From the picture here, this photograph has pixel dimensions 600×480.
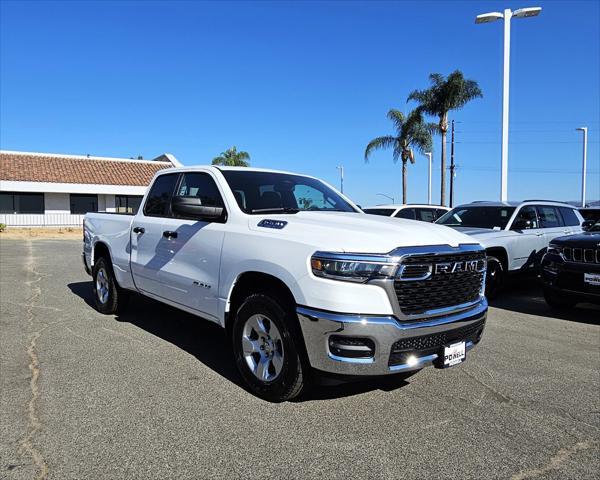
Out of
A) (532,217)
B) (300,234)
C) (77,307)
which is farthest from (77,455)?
(532,217)

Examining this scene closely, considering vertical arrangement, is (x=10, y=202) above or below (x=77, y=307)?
above

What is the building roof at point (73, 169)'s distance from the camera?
31.0m

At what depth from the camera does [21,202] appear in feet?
103

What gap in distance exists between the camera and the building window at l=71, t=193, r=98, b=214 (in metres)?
33.4

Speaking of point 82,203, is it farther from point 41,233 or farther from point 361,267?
point 361,267

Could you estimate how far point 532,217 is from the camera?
9.30 m

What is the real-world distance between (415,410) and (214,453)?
5.22 ft

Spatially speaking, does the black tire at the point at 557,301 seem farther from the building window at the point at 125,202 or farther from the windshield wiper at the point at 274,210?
the building window at the point at 125,202

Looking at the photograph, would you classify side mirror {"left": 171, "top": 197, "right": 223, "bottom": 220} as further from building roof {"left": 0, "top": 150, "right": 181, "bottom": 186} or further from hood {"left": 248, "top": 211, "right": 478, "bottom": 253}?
building roof {"left": 0, "top": 150, "right": 181, "bottom": 186}

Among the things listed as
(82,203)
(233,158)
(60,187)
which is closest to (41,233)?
(60,187)

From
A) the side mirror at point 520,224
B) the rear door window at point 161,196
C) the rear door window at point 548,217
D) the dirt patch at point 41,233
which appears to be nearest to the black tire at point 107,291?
the rear door window at point 161,196

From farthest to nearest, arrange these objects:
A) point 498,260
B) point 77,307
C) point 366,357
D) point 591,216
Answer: point 591,216
point 498,260
point 77,307
point 366,357

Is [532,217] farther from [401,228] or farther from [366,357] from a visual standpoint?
[366,357]

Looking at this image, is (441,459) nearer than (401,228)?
Yes
